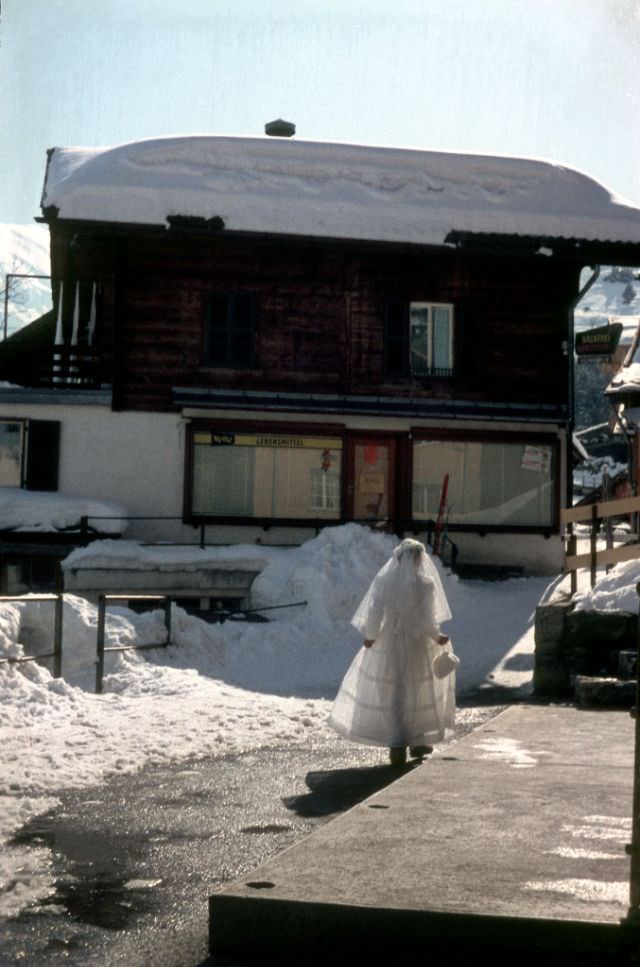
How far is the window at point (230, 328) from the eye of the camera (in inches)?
1083

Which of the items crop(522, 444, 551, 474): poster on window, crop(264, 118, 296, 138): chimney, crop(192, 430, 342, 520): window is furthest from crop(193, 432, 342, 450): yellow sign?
crop(264, 118, 296, 138): chimney

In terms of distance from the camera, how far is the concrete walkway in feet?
14.6

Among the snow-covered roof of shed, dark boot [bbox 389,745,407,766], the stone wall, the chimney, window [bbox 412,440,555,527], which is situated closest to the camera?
dark boot [bbox 389,745,407,766]

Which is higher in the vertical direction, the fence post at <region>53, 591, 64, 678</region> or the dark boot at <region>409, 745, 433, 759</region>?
the fence post at <region>53, 591, 64, 678</region>

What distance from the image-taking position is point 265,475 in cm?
2725

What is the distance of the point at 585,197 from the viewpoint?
95.1ft

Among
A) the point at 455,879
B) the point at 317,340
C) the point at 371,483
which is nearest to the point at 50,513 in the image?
the point at 317,340

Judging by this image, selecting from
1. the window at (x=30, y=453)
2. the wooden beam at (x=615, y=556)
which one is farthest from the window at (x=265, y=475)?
the wooden beam at (x=615, y=556)

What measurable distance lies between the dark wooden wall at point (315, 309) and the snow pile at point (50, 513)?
2.45m

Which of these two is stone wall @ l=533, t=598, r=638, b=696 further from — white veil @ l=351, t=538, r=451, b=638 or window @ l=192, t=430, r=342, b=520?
window @ l=192, t=430, r=342, b=520

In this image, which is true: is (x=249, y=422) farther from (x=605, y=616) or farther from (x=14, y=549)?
(x=605, y=616)

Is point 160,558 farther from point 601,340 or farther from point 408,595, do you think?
point 408,595

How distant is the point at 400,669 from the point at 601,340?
19.7 meters

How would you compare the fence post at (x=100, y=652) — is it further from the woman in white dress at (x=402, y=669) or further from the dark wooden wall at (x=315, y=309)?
the dark wooden wall at (x=315, y=309)
